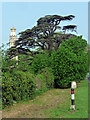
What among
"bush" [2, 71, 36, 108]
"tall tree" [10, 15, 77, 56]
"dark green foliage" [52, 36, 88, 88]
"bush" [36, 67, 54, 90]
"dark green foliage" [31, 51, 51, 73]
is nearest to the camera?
"bush" [2, 71, 36, 108]

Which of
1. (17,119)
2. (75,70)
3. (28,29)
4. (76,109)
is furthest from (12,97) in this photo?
(28,29)

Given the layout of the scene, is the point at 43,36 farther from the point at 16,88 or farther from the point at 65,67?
the point at 16,88

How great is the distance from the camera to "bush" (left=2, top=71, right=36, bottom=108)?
9.79 m

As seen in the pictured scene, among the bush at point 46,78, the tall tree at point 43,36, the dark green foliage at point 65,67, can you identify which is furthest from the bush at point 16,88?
the tall tree at point 43,36

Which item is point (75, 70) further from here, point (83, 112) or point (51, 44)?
point (51, 44)

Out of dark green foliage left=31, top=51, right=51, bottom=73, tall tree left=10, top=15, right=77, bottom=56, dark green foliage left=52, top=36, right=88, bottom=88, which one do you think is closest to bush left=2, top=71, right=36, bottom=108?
dark green foliage left=52, top=36, right=88, bottom=88

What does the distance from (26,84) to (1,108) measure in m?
2.80

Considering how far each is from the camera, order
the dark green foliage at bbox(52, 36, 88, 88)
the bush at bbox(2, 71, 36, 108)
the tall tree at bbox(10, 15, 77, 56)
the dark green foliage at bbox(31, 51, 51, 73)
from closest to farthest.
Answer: the bush at bbox(2, 71, 36, 108) → the dark green foliage at bbox(52, 36, 88, 88) → the dark green foliage at bbox(31, 51, 51, 73) → the tall tree at bbox(10, 15, 77, 56)

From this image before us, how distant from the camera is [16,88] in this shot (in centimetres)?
1060

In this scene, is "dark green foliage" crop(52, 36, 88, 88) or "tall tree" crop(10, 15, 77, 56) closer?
"dark green foliage" crop(52, 36, 88, 88)

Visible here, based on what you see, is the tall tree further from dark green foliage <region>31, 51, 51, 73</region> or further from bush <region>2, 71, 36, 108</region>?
bush <region>2, 71, 36, 108</region>

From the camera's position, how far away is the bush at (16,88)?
979 cm

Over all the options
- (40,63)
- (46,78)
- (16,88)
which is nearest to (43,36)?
(40,63)

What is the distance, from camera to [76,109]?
9.34m
